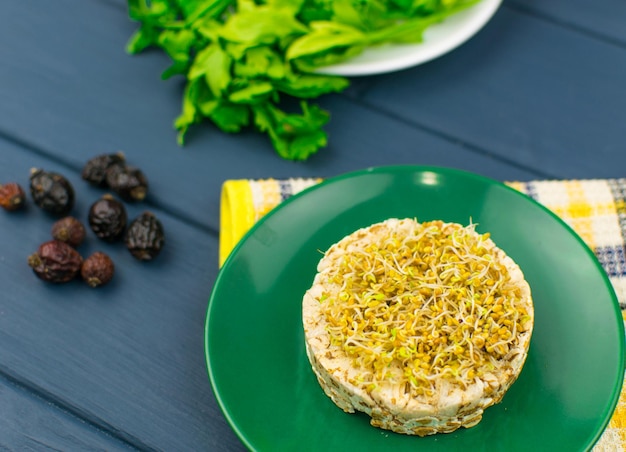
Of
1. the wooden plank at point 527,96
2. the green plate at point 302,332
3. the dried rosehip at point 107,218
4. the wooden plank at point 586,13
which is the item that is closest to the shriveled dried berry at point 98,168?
the dried rosehip at point 107,218

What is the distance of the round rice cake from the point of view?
185 centimetres

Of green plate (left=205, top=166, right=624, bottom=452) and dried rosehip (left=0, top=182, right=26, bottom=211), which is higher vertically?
green plate (left=205, top=166, right=624, bottom=452)

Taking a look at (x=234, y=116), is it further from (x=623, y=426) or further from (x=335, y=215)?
(x=623, y=426)

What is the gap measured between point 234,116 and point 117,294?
2.43 ft

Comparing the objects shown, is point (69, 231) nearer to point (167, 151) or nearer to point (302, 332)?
point (167, 151)

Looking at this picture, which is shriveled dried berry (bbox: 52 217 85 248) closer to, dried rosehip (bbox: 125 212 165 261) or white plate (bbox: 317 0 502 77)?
dried rosehip (bbox: 125 212 165 261)

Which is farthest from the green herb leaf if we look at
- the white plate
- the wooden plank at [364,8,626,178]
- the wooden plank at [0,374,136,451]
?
the wooden plank at [0,374,136,451]

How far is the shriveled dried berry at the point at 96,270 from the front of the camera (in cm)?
244

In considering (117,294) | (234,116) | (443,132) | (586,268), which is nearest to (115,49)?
(234,116)

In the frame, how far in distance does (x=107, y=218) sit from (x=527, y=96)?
1.54 meters

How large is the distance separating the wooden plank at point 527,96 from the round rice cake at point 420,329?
83 centimetres

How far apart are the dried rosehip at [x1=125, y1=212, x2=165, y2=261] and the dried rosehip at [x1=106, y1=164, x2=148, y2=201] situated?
130 millimetres

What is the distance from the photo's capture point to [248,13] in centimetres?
272

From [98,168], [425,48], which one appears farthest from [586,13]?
[98,168]
